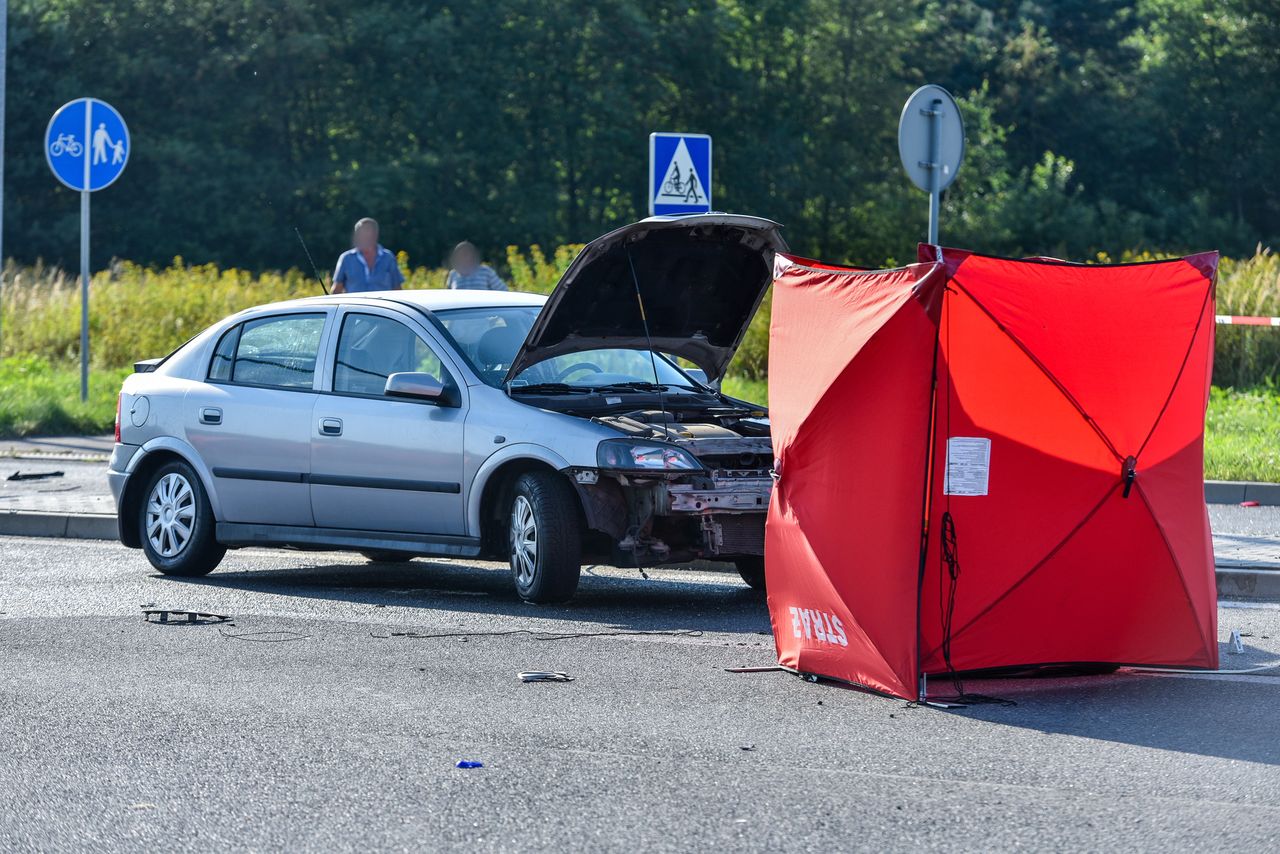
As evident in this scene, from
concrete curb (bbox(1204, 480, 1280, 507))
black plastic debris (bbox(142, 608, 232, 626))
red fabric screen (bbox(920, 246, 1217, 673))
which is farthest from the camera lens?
concrete curb (bbox(1204, 480, 1280, 507))

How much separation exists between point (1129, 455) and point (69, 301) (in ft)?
67.7

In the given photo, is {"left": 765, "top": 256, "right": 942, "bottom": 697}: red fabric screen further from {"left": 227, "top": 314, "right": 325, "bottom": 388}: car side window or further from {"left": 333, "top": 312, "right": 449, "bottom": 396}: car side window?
{"left": 227, "top": 314, "right": 325, "bottom": 388}: car side window

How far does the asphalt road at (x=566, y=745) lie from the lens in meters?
5.10

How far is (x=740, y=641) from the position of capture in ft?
27.4

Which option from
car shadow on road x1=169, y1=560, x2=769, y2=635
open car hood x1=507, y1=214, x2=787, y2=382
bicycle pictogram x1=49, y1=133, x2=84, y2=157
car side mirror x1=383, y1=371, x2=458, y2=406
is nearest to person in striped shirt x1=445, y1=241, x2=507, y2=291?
car shadow on road x1=169, y1=560, x2=769, y2=635

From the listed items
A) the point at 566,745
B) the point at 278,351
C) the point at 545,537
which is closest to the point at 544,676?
the point at 566,745

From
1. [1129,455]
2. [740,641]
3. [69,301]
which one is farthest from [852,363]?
[69,301]

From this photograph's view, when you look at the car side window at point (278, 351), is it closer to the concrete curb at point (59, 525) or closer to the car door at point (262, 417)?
the car door at point (262, 417)

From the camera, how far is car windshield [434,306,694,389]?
384 inches

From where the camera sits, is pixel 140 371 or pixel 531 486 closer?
pixel 531 486

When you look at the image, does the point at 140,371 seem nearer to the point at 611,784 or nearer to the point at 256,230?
the point at 611,784

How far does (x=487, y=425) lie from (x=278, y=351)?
5.56ft

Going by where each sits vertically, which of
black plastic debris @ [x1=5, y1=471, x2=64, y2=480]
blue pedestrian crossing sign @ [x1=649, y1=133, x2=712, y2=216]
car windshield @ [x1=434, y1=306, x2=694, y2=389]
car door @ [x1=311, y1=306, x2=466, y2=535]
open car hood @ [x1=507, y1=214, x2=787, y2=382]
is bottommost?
black plastic debris @ [x1=5, y1=471, x2=64, y2=480]

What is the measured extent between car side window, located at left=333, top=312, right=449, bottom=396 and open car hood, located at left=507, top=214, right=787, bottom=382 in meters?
0.60
